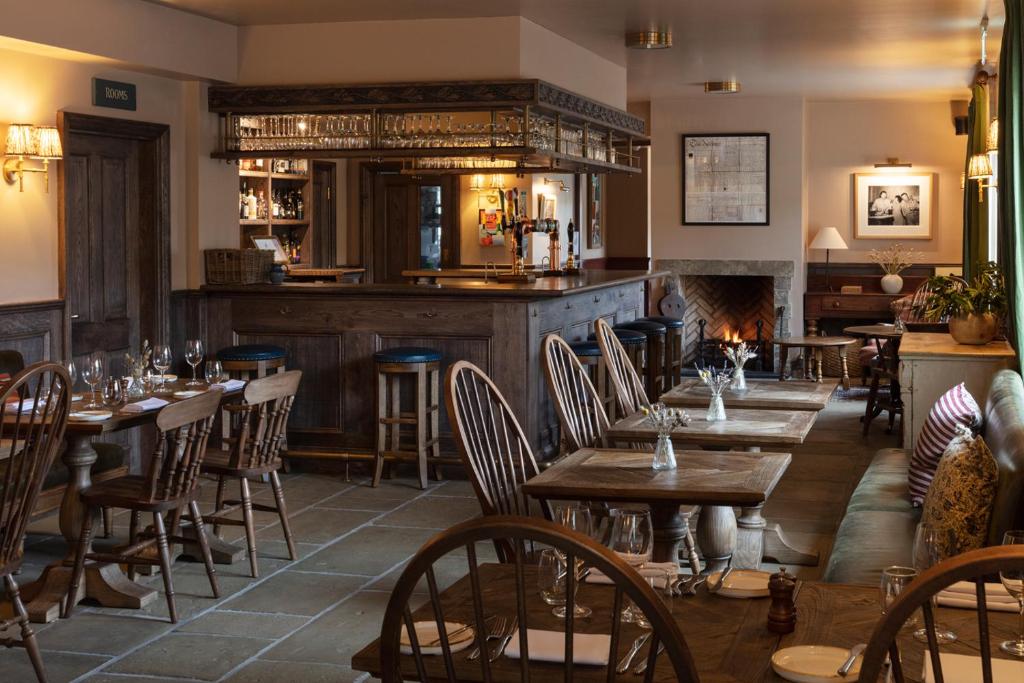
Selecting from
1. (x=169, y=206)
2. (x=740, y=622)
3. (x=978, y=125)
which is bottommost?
(x=740, y=622)

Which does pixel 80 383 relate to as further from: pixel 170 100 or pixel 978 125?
pixel 978 125

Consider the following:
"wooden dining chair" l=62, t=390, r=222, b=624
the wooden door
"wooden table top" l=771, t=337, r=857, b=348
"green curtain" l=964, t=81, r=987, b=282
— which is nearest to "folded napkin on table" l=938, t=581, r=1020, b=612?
"wooden dining chair" l=62, t=390, r=222, b=624

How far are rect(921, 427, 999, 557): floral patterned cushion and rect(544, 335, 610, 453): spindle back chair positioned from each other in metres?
1.28

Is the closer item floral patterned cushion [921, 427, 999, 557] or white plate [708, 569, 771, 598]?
white plate [708, 569, 771, 598]

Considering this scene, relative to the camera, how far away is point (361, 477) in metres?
7.71

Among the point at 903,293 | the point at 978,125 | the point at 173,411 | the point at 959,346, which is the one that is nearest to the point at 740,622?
the point at 173,411

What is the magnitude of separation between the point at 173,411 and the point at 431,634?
2.53 m

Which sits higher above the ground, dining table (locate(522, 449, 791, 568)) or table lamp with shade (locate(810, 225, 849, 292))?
table lamp with shade (locate(810, 225, 849, 292))

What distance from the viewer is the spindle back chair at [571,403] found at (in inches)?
179

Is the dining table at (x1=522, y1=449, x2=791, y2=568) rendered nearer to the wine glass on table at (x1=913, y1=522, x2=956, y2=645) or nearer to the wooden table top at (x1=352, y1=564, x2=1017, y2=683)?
the wooden table top at (x1=352, y1=564, x2=1017, y2=683)

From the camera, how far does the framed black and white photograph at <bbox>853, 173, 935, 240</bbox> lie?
13.1 metres

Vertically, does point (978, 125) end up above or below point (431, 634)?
above

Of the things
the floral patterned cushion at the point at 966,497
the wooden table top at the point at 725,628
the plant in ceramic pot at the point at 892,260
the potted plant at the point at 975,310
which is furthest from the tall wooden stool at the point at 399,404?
the plant in ceramic pot at the point at 892,260

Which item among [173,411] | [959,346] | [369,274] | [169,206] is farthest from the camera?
[369,274]
